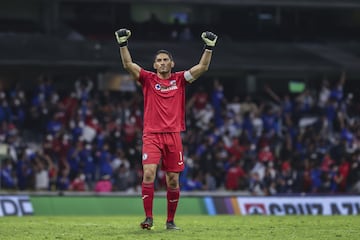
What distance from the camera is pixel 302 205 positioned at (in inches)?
1053

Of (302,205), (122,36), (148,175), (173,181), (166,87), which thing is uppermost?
(122,36)

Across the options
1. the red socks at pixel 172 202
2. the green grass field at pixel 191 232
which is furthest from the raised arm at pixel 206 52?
the green grass field at pixel 191 232

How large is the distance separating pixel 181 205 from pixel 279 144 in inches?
311

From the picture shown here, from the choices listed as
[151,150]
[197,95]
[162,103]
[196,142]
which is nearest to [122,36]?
[162,103]

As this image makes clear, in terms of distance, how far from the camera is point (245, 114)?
34.0 meters

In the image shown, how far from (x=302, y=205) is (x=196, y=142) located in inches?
254

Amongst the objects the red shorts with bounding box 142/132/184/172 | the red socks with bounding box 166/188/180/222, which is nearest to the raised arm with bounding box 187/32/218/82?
the red shorts with bounding box 142/132/184/172

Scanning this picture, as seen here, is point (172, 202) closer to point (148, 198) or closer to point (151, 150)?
point (148, 198)

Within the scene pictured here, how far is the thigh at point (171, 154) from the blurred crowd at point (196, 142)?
14945 millimetres

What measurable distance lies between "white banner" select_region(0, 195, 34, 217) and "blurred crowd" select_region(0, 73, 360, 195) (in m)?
3.46

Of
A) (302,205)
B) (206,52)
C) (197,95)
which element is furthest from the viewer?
(197,95)

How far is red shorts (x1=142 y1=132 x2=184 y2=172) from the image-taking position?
14.1 m

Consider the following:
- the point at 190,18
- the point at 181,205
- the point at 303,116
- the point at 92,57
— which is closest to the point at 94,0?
the point at 92,57

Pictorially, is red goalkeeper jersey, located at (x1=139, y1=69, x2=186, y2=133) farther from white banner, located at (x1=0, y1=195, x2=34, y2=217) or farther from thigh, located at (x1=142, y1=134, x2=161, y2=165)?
white banner, located at (x1=0, y1=195, x2=34, y2=217)
